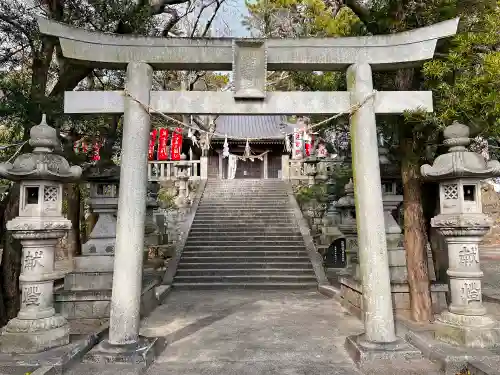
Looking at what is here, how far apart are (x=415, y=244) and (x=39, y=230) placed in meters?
5.35

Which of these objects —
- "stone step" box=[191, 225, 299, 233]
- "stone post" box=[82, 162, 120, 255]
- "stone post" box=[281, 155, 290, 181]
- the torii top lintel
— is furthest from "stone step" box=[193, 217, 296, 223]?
the torii top lintel

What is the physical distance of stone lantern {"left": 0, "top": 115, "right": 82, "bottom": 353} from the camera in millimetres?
4660

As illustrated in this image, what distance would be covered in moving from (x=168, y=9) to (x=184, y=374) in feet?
26.6

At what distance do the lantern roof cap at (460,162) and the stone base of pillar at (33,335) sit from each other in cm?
524

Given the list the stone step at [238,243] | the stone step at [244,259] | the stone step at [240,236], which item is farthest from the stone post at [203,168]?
the stone step at [244,259]

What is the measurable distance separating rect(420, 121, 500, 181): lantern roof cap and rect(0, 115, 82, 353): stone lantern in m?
4.92

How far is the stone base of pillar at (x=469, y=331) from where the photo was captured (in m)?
4.46

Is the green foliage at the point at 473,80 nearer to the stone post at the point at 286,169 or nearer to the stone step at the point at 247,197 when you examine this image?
the stone step at the point at 247,197

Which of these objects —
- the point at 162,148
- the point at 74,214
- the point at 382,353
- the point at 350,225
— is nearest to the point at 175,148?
the point at 162,148

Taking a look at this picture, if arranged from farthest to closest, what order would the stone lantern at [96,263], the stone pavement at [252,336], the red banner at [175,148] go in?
the red banner at [175,148], the stone lantern at [96,263], the stone pavement at [252,336]

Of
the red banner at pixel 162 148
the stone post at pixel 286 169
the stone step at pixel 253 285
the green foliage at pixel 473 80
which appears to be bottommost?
the stone step at pixel 253 285

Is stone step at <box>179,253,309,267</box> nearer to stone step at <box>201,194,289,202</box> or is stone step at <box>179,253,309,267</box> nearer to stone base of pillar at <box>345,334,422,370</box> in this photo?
stone step at <box>201,194,289,202</box>

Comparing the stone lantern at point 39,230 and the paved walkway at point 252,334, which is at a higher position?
the stone lantern at point 39,230

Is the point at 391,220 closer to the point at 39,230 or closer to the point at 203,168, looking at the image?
the point at 39,230
